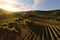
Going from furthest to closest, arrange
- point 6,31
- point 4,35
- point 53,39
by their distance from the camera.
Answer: point 6,31, point 4,35, point 53,39

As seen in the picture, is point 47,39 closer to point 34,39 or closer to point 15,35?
point 34,39

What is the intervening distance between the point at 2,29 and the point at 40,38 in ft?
20.6

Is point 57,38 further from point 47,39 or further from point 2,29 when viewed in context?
point 2,29

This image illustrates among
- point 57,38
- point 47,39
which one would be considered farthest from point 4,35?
point 57,38

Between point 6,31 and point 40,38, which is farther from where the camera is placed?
point 6,31

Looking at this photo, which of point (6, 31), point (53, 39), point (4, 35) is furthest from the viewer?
point (6, 31)

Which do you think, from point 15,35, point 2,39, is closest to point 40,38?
point 15,35

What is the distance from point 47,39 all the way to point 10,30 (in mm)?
5861

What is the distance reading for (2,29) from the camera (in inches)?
819

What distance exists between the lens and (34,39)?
1747 cm

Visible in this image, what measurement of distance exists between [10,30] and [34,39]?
444 cm

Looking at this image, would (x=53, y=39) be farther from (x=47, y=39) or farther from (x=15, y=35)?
(x=15, y=35)

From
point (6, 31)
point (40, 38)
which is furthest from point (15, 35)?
point (40, 38)

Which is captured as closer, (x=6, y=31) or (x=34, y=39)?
(x=34, y=39)
